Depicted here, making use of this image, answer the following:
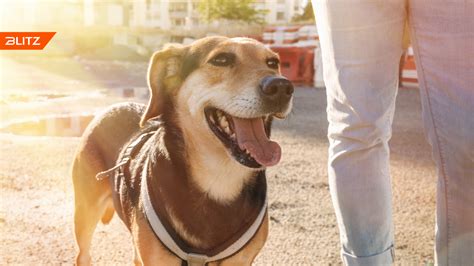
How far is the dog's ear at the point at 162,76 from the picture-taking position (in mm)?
2779

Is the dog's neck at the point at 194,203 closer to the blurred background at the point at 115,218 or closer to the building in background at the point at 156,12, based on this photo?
the blurred background at the point at 115,218

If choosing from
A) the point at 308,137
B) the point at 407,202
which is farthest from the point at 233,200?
the point at 308,137

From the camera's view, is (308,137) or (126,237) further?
(308,137)

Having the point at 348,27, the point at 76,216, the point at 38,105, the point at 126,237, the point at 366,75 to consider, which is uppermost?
the point at 348,27

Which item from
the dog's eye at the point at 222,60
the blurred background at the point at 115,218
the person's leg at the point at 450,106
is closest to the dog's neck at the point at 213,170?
the dog's eye at the point at 222,60

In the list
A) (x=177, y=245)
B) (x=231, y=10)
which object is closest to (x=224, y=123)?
(x=177, y=245)

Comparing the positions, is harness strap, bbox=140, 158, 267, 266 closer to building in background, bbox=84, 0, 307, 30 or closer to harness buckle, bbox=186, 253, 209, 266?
harness buckle, bbox=186, 253, 209, 266

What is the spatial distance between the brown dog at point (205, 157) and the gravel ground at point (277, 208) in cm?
100

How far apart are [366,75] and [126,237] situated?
2.21 m

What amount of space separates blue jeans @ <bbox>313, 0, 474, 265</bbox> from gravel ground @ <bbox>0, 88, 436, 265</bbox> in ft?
3.88

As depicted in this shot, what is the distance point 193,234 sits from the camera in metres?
2.45

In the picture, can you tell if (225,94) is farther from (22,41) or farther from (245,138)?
(22,41)

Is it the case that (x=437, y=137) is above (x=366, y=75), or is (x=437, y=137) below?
below

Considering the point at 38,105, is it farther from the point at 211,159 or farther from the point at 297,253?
the point at 211,159
